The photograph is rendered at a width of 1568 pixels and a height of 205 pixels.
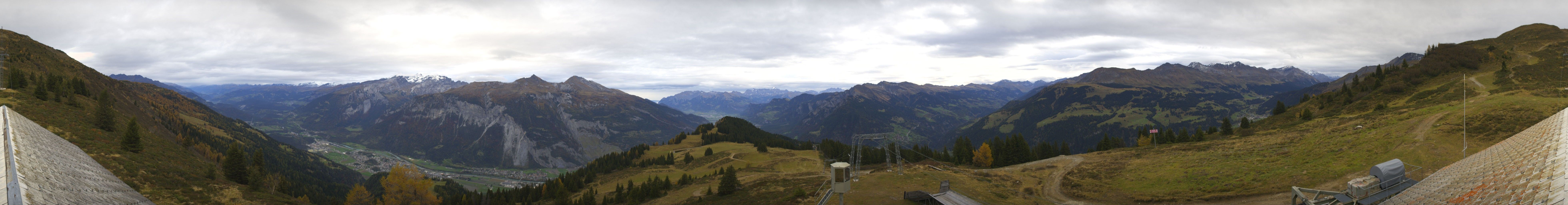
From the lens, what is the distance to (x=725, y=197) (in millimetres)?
54406

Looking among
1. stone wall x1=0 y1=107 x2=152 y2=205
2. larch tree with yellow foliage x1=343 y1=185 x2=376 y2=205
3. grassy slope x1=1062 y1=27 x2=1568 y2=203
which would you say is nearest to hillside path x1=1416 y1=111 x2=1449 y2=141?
grassy slope x1=1062 y1=27 x2=1568 y2=203

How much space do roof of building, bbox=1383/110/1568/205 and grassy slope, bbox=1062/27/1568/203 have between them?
6.09 metres

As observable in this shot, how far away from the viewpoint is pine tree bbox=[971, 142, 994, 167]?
3718 inches

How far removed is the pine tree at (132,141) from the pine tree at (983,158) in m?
106

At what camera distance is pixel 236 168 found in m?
64.1

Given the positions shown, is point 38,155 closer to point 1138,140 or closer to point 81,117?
point 81,117

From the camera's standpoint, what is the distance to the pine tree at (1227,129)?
284 ft

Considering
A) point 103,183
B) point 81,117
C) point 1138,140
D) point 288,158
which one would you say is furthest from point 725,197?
point 288,158

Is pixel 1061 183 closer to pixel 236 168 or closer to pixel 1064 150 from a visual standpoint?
pixel 1064 150

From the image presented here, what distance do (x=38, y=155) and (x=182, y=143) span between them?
250 ft

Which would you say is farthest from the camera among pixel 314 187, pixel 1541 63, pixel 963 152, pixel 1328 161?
pixel 314 187

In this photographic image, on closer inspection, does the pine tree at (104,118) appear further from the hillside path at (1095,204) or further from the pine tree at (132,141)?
the hillside path at (1095,204)

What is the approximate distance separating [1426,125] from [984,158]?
52984 mm

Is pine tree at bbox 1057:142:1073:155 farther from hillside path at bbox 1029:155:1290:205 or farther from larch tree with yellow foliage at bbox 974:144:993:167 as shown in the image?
hillside path at bbox 1029:155:1290:205
